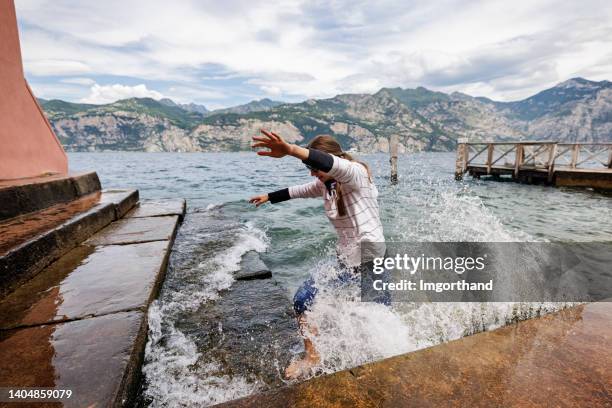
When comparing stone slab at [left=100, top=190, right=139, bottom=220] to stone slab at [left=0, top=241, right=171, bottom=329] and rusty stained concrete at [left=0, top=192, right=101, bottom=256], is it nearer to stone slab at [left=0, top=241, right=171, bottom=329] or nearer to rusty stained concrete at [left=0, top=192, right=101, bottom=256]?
rusty stained concrete at [left=0, top=192, right=101, bottom=256]

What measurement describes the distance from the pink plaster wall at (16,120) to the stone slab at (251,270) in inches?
175

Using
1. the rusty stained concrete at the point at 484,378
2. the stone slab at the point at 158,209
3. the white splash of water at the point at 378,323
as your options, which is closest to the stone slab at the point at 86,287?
the white splash of water at the point at 378,323

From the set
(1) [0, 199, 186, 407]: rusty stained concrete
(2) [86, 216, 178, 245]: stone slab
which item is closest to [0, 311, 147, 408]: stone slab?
(1) [0, 199, 186, 407]: rusty stained concrete

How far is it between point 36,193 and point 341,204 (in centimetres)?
506

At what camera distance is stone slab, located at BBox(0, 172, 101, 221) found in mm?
4078

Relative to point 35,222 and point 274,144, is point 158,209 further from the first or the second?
point 274,144

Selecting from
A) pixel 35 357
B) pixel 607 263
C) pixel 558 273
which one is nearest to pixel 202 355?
pixel 35 357

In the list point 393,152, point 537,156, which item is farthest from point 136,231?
point 537,156

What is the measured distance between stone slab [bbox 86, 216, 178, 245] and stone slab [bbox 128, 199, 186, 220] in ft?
1.74

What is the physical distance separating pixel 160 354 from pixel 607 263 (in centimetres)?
796

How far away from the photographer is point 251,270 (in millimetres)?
4230

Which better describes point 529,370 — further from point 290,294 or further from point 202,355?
point 290,294

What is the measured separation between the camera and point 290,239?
24.9ft

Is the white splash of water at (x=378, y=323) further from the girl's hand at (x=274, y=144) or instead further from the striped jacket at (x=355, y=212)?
the girl's hand at (x=274, y=144)
